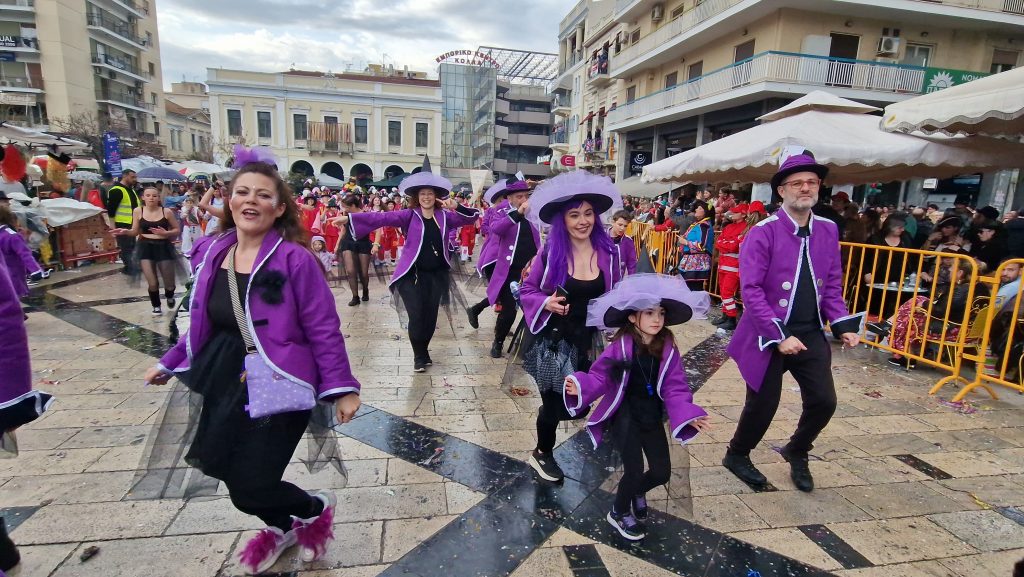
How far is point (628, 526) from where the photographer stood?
9.09 feet

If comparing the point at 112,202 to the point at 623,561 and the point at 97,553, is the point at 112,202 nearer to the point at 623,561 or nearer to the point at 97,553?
the point at 97,553

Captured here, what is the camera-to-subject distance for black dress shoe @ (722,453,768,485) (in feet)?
11.0

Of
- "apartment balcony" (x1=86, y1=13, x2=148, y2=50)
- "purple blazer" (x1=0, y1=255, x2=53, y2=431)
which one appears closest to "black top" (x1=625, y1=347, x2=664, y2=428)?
"purple blazer" (x1=0, y1=255, x2=53, y2=431)

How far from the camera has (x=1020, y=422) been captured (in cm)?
440

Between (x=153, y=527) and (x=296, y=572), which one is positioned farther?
(x=153, y=527)

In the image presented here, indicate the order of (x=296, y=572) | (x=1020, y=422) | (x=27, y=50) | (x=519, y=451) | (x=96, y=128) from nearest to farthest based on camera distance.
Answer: (x=296, y=572)
(x=519, y=451)
(x=1020, y=422)
(x=96, y=128)
(x=27, y=50)

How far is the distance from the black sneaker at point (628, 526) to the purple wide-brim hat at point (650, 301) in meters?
1.01

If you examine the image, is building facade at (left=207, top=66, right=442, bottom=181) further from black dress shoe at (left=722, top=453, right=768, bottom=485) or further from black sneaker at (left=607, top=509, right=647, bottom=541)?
black sneaker at (left=607, top=509, right=647, bottom=541)

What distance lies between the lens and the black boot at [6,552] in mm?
2361

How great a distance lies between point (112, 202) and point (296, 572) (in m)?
9.34

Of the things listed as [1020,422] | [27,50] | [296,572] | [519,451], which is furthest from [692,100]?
[27,50]

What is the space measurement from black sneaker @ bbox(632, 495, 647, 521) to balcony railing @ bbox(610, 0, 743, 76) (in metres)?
20.8

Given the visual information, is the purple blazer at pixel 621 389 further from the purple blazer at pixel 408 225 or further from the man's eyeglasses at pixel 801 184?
the purple blazer at pixel 408 225

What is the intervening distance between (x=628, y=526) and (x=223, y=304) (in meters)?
2.23
